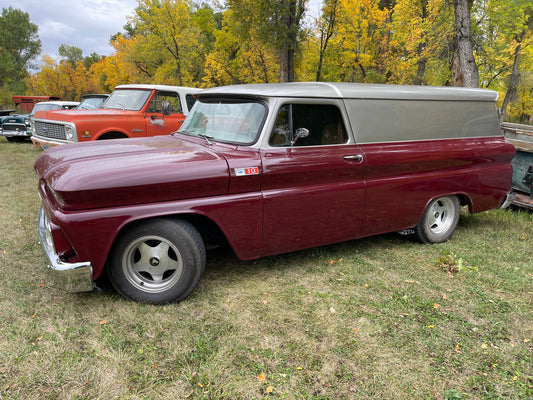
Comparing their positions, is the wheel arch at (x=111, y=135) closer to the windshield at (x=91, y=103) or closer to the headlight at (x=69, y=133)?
the headlight at (x=69, y=133)

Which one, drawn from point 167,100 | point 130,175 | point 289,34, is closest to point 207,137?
point 130,175

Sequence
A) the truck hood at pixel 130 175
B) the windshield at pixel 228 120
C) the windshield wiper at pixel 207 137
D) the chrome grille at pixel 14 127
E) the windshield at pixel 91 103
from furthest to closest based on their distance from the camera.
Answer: the chrome grille at pixel 14 127, the windshield at pixel 91 103, the windshield wiper at pixel 207 137, the windshield at pixel 228 120, the truck hood at pixel 130 175

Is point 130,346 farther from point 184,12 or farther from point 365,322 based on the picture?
point 184,12

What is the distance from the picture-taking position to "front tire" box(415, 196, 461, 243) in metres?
4.50

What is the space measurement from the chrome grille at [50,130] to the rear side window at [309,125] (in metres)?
5.77

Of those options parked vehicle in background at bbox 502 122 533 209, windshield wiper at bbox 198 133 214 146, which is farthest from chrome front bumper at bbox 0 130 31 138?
parked vehicle in background at bbox 502 122 533 209

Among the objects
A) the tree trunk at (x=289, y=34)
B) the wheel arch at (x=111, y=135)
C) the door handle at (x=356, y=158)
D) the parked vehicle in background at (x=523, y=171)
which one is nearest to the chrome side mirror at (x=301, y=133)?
the door handle at (x=356, y=158)

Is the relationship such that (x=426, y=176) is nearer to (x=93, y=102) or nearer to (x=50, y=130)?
(x=50, y=130)

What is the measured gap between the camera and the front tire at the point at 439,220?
14.8 ft

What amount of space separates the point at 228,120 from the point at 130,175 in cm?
125

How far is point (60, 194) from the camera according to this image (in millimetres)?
2615

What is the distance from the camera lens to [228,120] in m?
3.65

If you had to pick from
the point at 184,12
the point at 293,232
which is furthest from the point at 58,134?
the point at 184,12

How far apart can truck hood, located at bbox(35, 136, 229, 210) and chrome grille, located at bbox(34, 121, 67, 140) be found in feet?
14.9
